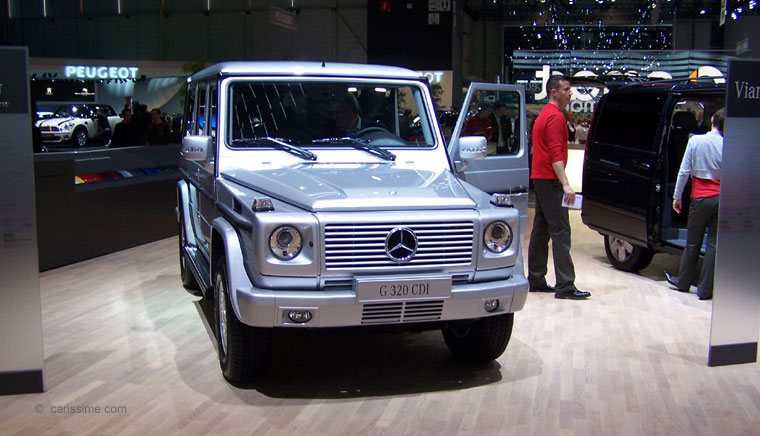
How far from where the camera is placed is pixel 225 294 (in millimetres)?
4652

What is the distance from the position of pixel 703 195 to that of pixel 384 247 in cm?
393

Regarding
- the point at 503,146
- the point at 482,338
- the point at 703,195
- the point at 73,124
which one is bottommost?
the point at 482,338

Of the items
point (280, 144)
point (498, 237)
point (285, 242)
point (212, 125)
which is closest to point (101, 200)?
point (212, 125)

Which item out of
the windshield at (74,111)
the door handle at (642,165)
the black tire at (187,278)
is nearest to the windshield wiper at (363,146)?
the black tire at (187,278)

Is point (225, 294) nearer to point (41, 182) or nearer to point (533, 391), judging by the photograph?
point (533, 391)

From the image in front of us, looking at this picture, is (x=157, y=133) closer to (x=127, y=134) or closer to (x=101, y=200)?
(x=127, y=134)

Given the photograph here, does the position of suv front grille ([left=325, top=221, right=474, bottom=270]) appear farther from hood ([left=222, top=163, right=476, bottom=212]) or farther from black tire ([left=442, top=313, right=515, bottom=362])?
black tire ([left=442, top=313, right=515, bottom=362])

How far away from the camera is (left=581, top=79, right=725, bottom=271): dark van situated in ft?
24.9

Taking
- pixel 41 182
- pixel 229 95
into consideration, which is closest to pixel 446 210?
pixel 229 95

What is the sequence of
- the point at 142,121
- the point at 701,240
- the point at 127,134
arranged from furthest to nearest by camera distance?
1. the point at 142,121
2. the point at 127,134
3. the point at 701,240

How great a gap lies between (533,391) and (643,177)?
3652mm

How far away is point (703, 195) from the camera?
7.06 metres

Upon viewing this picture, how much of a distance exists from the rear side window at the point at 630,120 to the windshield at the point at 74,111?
19472mm

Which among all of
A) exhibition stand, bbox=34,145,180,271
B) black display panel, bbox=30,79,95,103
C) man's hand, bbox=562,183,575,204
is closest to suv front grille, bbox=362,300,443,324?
man's hand, bbox=562,183,575,204
